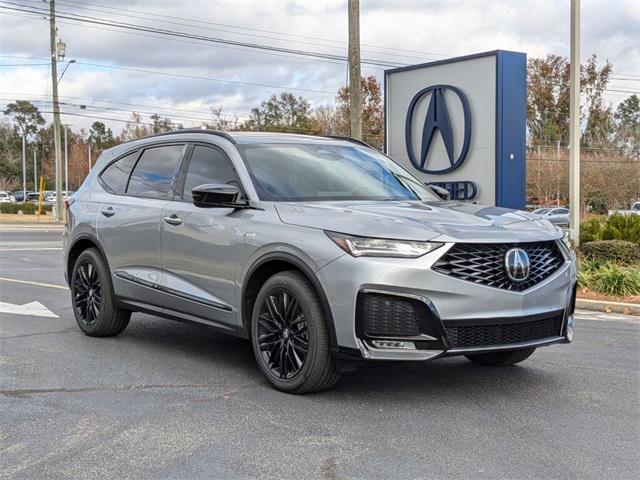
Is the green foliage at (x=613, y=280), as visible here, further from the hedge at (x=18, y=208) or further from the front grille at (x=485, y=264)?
the hedge at (x=18, y=208)

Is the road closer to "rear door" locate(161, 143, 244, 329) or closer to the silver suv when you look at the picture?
the silver suv

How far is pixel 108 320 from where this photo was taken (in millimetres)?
7238

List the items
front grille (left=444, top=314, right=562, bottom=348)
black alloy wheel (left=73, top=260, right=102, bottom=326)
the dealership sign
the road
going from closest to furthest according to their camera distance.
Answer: the road, front grille (left=444, top=314, right=562, bottom=348), black alloy wheel (left=73, top=260, right=102, bottom=326), the dealership sign

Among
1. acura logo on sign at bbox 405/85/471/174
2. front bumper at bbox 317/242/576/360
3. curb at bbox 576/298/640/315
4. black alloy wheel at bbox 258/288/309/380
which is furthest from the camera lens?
acura logo on sign at bbox 405/85/471/174

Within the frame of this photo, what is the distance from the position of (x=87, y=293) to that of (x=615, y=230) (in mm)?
10518

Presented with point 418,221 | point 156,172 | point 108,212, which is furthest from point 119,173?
point 418,221

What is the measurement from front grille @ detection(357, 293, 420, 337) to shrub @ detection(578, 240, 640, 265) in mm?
9407

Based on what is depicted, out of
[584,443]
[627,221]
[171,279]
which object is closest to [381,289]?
[584,443]

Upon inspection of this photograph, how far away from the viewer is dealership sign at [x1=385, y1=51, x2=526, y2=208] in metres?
13.8

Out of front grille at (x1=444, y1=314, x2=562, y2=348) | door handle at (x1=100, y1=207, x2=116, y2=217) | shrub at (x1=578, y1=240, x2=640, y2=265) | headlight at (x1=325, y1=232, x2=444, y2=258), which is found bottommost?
shrub at (x1=578, y1=240, x2=640, y2=265)

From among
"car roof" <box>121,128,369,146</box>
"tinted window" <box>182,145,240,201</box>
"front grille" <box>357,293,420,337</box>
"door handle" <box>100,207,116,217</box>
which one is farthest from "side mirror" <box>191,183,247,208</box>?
"door handle" <box>100,207,116,217</box>

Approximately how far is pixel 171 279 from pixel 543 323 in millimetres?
2936

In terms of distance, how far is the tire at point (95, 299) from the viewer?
7.20 meters

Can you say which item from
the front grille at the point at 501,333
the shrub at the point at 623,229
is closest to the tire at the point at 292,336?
the front grille at the point at 501,333
